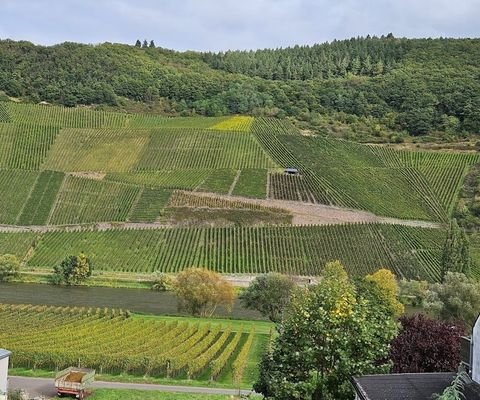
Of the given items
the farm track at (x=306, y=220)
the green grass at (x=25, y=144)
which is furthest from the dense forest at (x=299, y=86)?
the farm track at (x=306, y=220)

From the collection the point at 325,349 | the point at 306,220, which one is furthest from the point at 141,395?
the point at 306,220

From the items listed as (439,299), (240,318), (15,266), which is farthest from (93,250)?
(439,299)

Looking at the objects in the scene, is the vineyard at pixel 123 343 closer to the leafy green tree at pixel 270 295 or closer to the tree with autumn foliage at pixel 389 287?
the leafy green tree at pixel 270 295

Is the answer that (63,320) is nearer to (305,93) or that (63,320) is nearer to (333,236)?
(333,236)

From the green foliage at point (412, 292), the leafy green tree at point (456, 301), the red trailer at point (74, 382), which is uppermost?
the leafy green tree at point (456, 301)

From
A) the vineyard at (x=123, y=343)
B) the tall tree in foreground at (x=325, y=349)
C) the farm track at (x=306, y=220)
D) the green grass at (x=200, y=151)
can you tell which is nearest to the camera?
the tall tree in foreground at (x=325, y=349)
